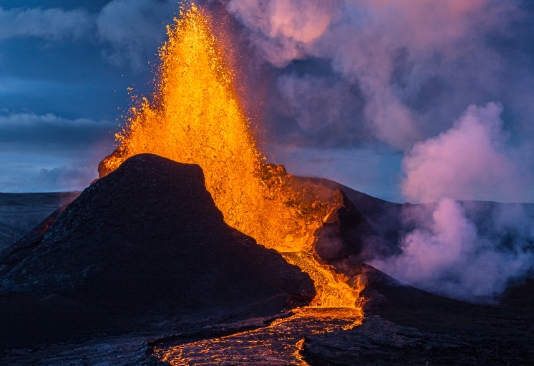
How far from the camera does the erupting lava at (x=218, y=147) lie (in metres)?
22.7

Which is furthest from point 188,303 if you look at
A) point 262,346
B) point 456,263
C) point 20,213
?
point 20,213

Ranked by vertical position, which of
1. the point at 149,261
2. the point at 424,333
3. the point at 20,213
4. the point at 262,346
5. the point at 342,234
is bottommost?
the point at 262,346

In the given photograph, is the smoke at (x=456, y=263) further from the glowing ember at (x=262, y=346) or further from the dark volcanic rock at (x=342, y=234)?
the glowing ember at (x=262, y=346)

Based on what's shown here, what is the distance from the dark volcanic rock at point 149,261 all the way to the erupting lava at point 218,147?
3.63 meters

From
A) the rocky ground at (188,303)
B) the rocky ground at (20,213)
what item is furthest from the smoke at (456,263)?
the rocky ground at (20,213)

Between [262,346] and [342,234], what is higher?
[342,234]

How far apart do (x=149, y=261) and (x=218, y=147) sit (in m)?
7.66

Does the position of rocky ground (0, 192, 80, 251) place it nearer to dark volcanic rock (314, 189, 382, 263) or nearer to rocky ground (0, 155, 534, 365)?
rocky ground (0, 155, 534, 365)

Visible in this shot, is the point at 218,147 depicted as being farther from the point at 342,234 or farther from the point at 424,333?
the point at 424,333

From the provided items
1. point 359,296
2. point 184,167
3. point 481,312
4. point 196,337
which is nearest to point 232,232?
point 184,167

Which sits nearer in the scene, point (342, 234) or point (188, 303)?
point (188, 303)

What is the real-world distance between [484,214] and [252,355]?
76.2 ft

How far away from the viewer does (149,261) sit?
16781 millimetres

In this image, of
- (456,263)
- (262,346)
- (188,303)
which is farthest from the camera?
(456,263)
